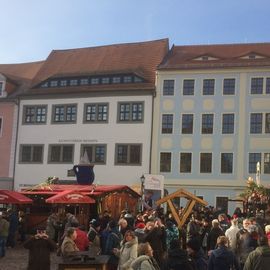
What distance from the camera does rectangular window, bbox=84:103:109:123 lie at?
3725 cm

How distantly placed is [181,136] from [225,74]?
16.1 ft

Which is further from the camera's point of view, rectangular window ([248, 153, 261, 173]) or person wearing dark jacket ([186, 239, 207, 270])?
rectangular window ([248, 153, 261, 173])

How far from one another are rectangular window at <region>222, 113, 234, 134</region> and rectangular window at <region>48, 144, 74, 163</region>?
10.4m

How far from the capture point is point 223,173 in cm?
3472

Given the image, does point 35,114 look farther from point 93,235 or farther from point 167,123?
point 93,235

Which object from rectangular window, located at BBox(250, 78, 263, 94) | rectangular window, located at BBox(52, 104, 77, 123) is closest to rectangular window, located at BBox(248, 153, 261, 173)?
rectangular window, located at BBox(250, 78, 263, 94)

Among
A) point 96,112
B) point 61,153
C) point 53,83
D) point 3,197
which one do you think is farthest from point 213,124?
point 3,197

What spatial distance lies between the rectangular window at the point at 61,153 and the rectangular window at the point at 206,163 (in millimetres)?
8987

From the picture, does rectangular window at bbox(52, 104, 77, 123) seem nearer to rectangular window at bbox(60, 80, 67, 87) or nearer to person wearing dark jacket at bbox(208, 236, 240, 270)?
rectangular window at bbox(60, 80, 67, 87)

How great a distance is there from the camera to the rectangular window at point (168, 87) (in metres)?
36.2

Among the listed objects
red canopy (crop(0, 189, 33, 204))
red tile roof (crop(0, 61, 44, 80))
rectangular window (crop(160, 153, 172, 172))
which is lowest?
red canopy (crop(0, 189, 33, 204))

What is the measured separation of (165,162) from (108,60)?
9.66 metres

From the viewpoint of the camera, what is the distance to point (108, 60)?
40.8 meters

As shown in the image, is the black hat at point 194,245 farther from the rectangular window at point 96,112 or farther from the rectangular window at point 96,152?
the rectangular window at point 96,112
